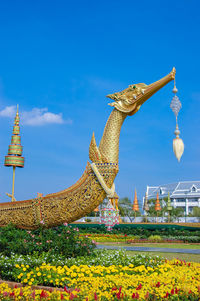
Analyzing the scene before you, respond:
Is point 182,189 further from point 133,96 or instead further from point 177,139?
point 177,139

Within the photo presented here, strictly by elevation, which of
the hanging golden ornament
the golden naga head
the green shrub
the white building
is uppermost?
the white building

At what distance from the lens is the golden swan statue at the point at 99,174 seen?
18.1 ft

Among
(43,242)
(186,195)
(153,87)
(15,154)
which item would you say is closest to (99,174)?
(43,242)

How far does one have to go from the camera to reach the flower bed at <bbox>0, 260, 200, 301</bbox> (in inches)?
148

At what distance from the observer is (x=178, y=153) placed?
15.3 ft

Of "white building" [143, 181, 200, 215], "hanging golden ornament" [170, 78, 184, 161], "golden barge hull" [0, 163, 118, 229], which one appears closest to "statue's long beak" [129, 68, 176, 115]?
"hanging golden ornament" [170, 78, 184, 161]

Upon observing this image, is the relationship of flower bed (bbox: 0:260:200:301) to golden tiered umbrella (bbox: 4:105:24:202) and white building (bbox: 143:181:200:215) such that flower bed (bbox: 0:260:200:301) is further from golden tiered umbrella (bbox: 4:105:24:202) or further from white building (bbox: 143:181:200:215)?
white building (bbox: 143:181:200:215)

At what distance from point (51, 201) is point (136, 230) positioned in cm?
1288

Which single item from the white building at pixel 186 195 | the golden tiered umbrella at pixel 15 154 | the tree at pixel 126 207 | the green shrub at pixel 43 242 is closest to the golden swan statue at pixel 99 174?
the green shrub at pixel 43 242

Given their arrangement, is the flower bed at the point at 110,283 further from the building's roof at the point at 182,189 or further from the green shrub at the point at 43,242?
the building's roof at the point at 182,189

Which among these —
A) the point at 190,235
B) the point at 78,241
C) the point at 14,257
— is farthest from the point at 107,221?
the point at 190,235

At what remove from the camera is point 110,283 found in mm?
4250

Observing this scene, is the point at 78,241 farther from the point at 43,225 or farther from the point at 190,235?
the point at 190,235

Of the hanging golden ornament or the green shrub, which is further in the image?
the green shrub
